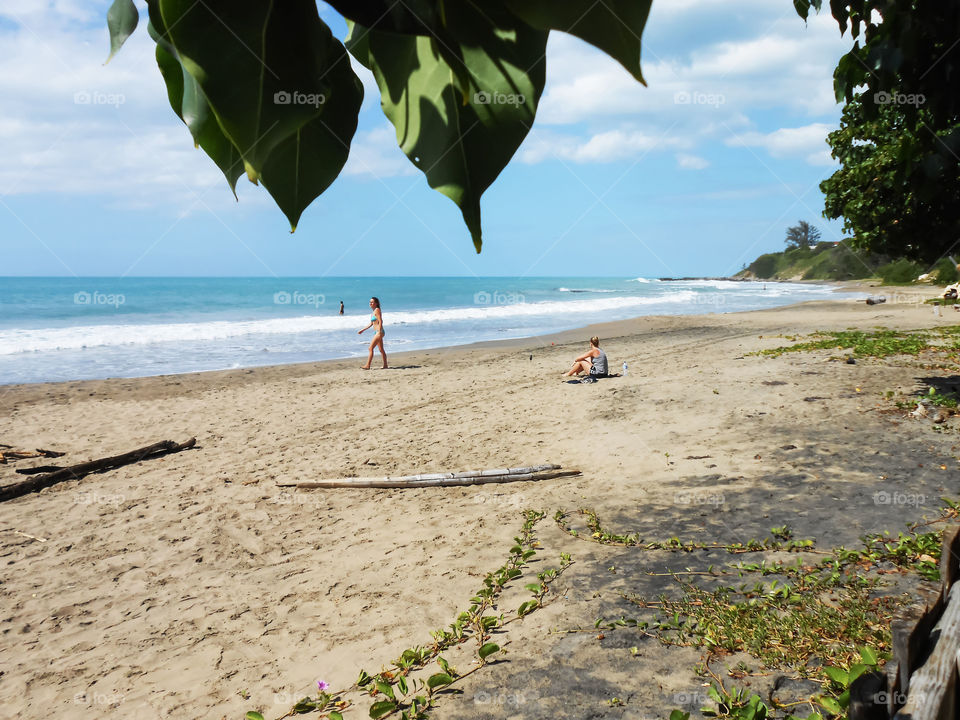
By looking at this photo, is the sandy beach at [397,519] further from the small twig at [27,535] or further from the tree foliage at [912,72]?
the tree foliage at [912,72]

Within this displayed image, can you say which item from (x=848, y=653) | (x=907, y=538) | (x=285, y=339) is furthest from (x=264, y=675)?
(x=285, y=339)

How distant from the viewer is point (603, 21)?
0.84ft

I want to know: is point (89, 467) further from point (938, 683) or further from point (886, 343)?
point (886, 343)

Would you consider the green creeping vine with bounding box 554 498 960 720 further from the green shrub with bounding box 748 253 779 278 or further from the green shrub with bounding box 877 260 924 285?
the green shrub with bounding box 748 253 779 278

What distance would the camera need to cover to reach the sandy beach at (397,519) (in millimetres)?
3633

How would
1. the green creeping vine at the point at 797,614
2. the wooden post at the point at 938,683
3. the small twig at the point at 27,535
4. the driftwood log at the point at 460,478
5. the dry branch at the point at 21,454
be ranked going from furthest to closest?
the dry branch at the point at 21,454
the driftwood log at the point at 460,478
the small twig at the point at 27,535
the green creeping vine at the point at 797,614
the wooden post at the point at 938,683

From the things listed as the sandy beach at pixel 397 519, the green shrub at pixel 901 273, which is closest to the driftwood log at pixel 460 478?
the sandy beach at pixel 397 519

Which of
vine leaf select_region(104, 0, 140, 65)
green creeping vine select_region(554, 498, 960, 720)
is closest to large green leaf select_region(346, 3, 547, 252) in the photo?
vine leaf select_region(104, 0, 140, 65)

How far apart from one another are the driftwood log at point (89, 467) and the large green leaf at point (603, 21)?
28.5ft

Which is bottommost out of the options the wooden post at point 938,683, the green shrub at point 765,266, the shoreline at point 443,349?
the wooden post at point 938,683

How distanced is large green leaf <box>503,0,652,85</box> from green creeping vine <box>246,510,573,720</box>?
10.7ft

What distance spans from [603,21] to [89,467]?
9.13m

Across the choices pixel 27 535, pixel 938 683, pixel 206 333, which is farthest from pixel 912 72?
pixel 206 333

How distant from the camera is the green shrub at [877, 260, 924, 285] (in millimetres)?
Result: 39000
